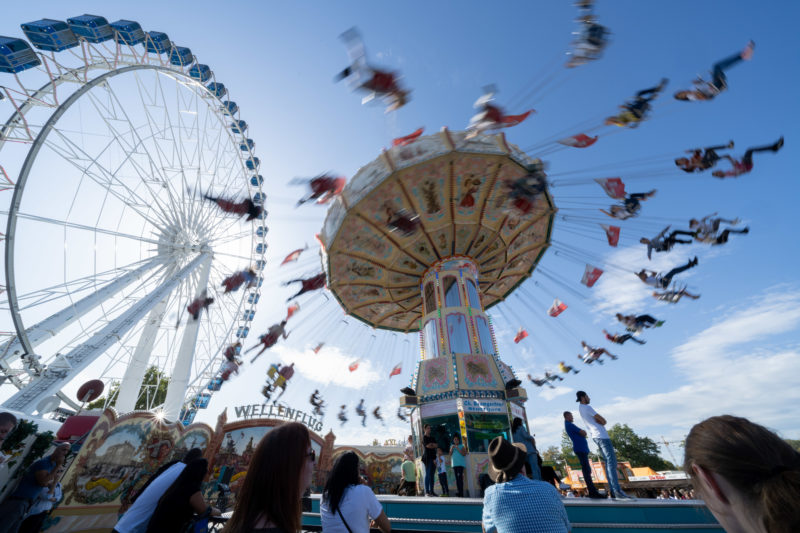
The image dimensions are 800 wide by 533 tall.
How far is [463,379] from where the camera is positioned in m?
12.6

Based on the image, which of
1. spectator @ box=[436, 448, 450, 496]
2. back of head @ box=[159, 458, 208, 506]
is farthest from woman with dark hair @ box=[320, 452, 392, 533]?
spectator @ box=[436, 448, 450, 496]

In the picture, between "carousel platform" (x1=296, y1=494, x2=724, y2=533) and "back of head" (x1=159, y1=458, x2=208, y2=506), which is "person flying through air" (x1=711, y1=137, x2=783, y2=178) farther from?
"back of head" (x1=159, y1=458, x2=208, y2=506)

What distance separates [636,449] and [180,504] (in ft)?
210

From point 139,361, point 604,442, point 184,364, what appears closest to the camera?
point 604,442

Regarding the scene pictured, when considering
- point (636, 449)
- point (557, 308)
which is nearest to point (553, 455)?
point (636, 449)

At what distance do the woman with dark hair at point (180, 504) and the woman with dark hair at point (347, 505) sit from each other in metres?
0.99

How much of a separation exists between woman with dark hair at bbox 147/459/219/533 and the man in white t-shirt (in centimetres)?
623

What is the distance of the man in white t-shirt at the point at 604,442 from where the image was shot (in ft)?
20.7

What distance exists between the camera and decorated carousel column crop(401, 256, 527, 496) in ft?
38.8

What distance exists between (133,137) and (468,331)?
17.2 m

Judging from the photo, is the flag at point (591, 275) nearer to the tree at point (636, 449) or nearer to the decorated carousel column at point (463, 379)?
the decorated carousel column at point (463, 379)

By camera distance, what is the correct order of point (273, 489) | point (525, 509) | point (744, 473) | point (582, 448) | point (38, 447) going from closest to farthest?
point (744, 473)
point (273, 489)
point (525, 509)
point (582, 448)
point (38, 447)

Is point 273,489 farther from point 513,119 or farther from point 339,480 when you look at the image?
point 513,119

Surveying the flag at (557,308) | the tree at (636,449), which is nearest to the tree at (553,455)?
the tree at (636,449)
